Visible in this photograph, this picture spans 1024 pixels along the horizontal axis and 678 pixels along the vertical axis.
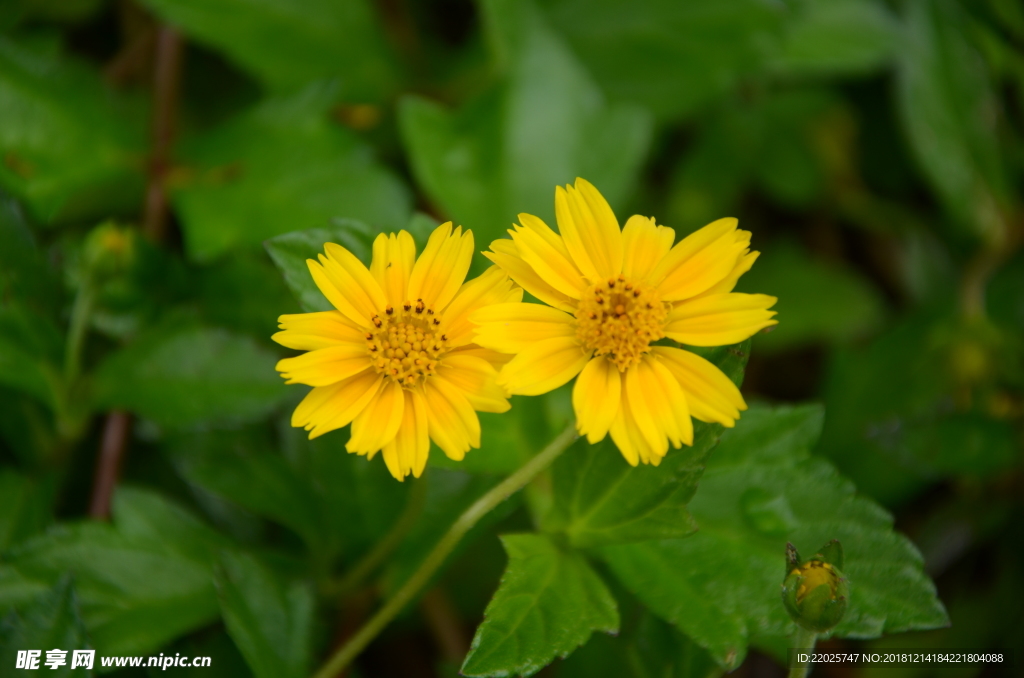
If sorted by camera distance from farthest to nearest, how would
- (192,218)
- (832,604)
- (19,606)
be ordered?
(192,218) → (19,606) → (832,604)

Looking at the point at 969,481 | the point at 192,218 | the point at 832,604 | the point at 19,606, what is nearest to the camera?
the point at 832,604

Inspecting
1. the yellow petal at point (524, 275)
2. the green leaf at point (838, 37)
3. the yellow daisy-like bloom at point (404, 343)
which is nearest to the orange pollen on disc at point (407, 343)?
the yellow daisy-like bloom at point (404, 343)

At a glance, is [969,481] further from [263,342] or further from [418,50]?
[418,50]

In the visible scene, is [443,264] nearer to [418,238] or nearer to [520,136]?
[418,238]

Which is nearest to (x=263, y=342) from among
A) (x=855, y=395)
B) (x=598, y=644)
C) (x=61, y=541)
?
(x=61, y=541)

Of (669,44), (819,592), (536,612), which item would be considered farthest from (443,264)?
(669,44)

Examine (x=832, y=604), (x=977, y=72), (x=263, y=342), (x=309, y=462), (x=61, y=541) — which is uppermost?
(x=977, y=72)

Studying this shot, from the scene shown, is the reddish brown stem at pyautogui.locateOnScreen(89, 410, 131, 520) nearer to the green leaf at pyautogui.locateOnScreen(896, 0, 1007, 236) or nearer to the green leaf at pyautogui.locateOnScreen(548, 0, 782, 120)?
the green leaf at pyautogui.locateOnScreen(548, 0, 782, 120)
